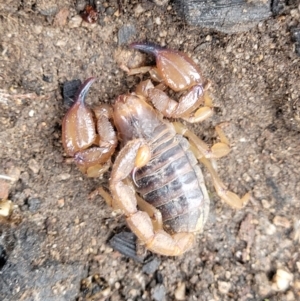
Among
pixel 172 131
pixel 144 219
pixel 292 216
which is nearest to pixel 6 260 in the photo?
pixel 144 219

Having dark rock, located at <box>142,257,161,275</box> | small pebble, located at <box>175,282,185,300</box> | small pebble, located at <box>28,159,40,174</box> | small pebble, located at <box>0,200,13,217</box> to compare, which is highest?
small pebble, located at <box>28,159,40,174</box>

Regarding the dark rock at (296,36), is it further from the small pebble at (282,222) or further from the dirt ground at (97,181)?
the small pebble at (282,222)

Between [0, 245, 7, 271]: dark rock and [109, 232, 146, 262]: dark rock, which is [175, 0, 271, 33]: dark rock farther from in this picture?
[0, 245, 7, 271]: dark rock

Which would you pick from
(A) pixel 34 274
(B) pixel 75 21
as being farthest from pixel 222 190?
(B) pixel 75 21

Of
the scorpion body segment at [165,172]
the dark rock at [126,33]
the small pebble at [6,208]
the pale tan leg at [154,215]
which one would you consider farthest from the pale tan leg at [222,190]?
the small pebble at [6,208]

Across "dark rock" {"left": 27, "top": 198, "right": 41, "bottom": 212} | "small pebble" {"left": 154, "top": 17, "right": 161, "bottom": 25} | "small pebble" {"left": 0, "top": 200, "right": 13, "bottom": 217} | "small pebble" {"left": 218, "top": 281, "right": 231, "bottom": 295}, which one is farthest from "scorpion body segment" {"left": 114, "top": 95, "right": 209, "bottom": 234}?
"small pebble" {"left": 0, "top": 200, "right": 13, "bottom": 217}
